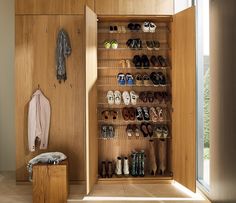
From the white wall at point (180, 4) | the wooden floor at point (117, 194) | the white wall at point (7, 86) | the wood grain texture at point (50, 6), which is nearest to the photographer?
the wooden floor at point (117, 194)

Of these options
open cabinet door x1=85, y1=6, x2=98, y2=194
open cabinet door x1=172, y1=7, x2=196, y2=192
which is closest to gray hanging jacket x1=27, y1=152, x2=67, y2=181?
open cabinet door x1=85, y1=6, x2=98, y2=194

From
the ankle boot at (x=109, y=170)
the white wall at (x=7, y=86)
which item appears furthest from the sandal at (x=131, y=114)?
the white wall at (x=7, y=86)

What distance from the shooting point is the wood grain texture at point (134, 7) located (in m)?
5.25

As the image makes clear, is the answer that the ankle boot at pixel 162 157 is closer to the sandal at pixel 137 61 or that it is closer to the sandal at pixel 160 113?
the sandal at pixel 160 113

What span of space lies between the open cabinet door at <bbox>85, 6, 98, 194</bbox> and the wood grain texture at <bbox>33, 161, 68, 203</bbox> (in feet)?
1.22

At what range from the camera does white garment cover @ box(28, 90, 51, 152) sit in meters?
5.20

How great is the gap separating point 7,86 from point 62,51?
1295mm

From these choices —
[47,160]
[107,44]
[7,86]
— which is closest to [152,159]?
[47,160]

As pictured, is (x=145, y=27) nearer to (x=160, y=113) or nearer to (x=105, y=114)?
(x=160, y=113)

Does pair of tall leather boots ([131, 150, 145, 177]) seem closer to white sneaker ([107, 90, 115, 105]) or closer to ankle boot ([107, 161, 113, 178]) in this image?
ankle boot ([107, 161, 113, 178])

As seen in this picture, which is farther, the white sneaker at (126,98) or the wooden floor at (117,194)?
the white sneaker at (126,98)

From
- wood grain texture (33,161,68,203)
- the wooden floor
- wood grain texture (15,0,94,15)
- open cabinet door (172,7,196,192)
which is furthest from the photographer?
wood grain texture (15,0,94,15)

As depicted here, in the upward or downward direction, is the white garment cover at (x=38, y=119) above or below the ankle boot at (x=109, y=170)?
above

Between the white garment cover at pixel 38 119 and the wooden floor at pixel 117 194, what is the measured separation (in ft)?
2.12
